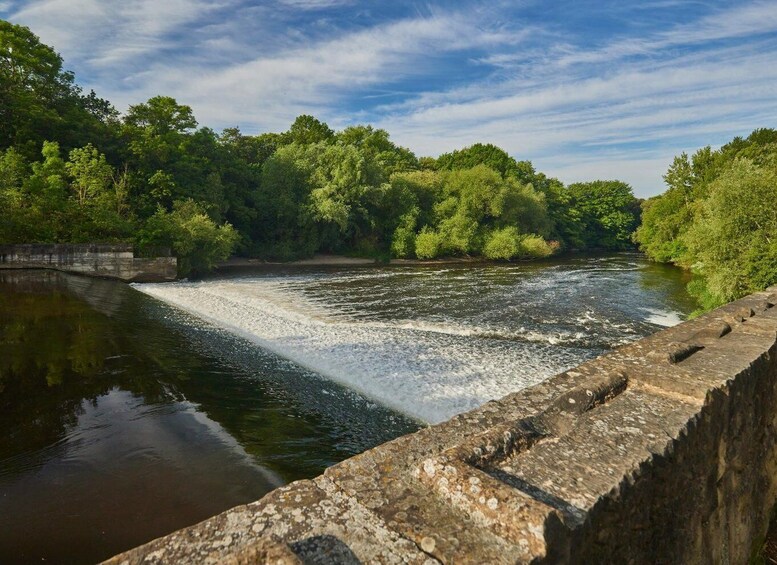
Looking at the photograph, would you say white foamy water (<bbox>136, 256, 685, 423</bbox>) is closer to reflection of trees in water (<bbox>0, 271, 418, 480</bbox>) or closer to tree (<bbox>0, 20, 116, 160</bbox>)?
reflection of trees in water (<bbox>0, 271, 418, 480</bbox>)

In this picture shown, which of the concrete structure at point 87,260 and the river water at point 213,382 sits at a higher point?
the concrete structure at point 87,260

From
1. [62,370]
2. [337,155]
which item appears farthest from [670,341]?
[337,155]

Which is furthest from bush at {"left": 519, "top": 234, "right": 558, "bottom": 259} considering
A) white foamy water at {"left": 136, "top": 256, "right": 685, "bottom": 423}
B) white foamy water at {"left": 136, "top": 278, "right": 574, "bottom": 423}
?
white foamy water at {"left": 136, "top": 278, "right": 574, "bottom": 423}

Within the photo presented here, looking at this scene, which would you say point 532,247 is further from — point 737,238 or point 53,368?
point 53,368

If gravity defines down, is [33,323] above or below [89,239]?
below

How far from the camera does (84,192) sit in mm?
23344

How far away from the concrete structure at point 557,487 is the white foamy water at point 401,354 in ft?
13.3

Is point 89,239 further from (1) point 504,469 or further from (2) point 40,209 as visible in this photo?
(1) point 504,469

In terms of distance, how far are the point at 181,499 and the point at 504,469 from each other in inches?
136

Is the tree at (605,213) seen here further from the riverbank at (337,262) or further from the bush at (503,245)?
the riverbank at (337,262)

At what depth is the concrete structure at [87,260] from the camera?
19.2 meters

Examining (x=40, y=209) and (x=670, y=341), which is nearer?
(x=670, y=341)

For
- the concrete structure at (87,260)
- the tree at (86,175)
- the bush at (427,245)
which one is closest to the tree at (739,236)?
the bush at (427,245)

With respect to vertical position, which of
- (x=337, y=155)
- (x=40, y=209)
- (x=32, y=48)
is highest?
(x=32, y=48)
